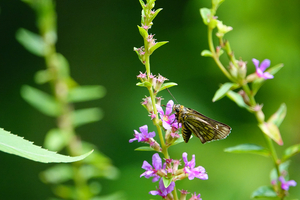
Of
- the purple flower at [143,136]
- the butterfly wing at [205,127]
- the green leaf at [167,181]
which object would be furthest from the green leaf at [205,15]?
the green leaf at [167,181]

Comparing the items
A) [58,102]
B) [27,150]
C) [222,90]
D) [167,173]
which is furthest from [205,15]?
[58,102]

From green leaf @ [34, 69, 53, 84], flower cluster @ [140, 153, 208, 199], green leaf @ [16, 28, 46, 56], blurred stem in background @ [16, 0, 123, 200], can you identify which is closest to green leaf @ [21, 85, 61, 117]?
blurred stem in background @ [16, 0, 123, 200]

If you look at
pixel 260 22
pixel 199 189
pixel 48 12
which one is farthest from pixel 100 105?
pixel 260 22

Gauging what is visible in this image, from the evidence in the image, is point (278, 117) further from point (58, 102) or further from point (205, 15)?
point (58, 102)

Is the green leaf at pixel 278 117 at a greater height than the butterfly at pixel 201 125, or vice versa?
the butterfly at pixel 201 125

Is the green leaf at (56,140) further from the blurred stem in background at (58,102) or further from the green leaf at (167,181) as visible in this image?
the green leaf at (167,181)

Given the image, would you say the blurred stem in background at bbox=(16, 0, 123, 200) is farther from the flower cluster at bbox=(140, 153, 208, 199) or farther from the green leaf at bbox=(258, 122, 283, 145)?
the green leaf at bbox=(258, 122, 283, 145)

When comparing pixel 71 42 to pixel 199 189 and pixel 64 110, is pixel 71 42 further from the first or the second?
pixel 199 189
